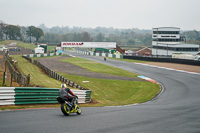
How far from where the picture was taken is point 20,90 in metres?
15.9

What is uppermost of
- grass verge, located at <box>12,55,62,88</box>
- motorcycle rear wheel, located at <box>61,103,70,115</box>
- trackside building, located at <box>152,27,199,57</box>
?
trackside building, located at <box>152,27,199,57</box>

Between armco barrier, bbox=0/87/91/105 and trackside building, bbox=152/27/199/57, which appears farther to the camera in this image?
trackside building, bbox=152/27/199/57

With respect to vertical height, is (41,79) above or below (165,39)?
below

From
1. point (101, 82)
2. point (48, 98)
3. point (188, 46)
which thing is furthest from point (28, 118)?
point (188, 46)

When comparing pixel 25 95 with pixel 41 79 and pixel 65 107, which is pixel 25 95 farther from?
pixel 41 79

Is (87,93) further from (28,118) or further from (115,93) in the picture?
(28,118)

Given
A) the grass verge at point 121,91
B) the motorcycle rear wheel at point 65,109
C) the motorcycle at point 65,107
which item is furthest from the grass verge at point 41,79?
the motorcycle rear wheel at point 65,109

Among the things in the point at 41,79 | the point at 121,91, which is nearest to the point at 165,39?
the point at 41,79

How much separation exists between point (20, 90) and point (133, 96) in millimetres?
13553

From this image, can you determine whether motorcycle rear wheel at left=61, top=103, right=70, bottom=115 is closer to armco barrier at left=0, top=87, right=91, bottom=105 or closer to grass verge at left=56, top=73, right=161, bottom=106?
armco barrier at left=0, top=87, right=91, bottom=105

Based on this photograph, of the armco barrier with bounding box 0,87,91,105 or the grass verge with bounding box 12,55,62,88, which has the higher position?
the armco barrier with bounding box 0,87,91,105

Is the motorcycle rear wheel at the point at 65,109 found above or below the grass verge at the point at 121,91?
above

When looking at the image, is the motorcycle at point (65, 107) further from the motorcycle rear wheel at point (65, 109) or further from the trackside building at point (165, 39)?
the trackside building at point (165, 39)

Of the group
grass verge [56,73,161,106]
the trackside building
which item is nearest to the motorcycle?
grass verge [56,73,161,106]
